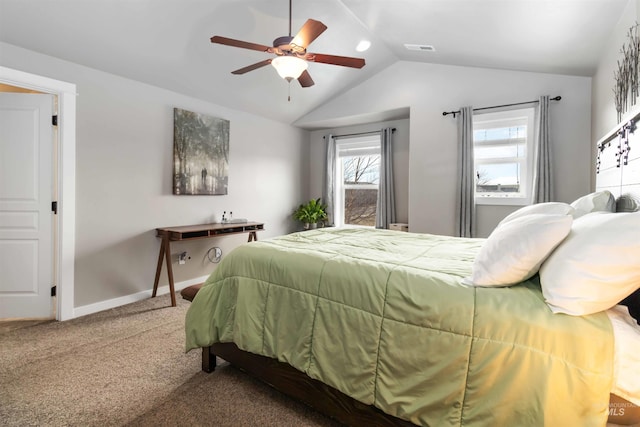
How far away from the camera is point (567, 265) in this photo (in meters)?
1.08

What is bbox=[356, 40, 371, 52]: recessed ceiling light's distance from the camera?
3631mm

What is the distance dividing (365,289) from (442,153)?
3177 millimetres

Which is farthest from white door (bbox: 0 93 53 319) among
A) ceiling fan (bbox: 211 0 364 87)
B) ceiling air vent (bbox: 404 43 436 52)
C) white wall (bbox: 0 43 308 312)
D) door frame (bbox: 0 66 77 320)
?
ceiling air vent (bbox: 404 43 436 52)

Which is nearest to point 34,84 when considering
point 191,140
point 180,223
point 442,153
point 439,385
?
point 191,140

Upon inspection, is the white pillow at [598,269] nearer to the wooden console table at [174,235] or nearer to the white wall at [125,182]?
the wooden console table at [174,235]

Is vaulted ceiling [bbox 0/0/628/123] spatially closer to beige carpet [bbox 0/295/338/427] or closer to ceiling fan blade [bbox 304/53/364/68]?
ceiling fan blade [bbox 304/53/364/68]

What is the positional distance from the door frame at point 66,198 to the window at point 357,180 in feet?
12.2

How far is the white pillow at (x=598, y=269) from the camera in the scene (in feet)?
3.23

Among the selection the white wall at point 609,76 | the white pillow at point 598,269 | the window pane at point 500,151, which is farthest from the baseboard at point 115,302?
the white wall at point 609,76

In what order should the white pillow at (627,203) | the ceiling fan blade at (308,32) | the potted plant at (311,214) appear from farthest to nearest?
1. the potted plant at (311,214)
2. the ceiling fan blade at (308,32)
3. the white pillow at (627,203)

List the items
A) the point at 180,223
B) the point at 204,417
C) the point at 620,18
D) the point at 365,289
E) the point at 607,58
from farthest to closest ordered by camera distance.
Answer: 1. the point at 180,223
2. the point at 607,58
3. the point at 620,18
4. the point at 204,417
5. the point at 365,289

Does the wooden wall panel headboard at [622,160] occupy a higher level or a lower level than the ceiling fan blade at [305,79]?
lower

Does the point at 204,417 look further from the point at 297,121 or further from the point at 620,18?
the point at 297,121

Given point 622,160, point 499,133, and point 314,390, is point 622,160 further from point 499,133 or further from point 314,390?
point 314,390
